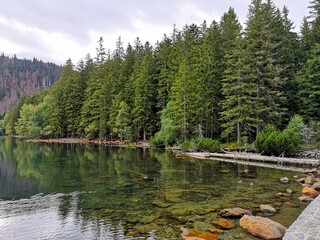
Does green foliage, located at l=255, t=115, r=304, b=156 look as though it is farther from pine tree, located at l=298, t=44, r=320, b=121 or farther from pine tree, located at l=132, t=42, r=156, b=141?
pine tree, located at l=132, t=42, r=156, b=141

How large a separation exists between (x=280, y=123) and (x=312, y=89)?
5886 millimetres

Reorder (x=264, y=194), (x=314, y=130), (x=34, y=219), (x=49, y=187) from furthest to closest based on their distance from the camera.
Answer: (x=314, y=130)
(x=49, y=187)
(x=264, y=194)
(x=34, y=219)

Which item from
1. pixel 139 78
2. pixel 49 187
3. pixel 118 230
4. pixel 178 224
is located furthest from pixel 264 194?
pixel 139 78

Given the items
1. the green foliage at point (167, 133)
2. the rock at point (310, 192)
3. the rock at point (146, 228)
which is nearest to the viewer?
the rock at point (146, 228)

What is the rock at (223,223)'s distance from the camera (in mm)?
10250

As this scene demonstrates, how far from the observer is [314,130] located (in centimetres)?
A: 3125

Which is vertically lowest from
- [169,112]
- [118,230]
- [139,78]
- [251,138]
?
[118,230]

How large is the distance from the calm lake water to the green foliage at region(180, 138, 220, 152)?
10118mm

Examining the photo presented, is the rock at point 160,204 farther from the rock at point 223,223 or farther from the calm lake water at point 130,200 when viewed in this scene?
the rock at point 223,223

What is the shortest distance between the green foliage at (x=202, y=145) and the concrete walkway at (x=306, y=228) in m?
22.9

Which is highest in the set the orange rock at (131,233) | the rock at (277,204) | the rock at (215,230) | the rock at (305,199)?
the rock at (305,199)

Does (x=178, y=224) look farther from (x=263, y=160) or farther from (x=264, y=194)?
(x=263, y=160)

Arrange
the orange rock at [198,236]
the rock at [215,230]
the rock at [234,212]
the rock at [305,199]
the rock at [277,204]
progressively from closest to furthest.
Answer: the orange rock at [198,236]
the rock at [215,230]
the rock at [234,212]
the rock at [277,204]
the rock at [305,199]

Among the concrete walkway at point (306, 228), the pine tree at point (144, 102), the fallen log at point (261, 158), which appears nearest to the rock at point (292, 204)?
the concrete walkway at point (306, 228)
